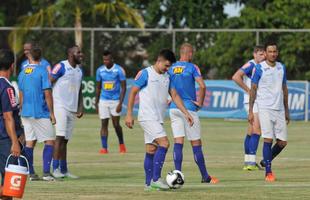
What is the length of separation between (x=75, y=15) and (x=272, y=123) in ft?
96.3

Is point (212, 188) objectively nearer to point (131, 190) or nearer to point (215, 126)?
point (131, 190)

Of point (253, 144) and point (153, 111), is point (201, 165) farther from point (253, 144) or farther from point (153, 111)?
point (253, 144)

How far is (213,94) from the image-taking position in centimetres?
3888

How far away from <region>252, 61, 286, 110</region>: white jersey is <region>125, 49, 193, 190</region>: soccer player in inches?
102

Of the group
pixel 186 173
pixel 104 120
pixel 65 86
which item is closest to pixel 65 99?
pixel 65 86

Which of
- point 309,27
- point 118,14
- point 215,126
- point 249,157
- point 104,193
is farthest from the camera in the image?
point 118,14

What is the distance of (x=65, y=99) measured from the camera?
1938cm

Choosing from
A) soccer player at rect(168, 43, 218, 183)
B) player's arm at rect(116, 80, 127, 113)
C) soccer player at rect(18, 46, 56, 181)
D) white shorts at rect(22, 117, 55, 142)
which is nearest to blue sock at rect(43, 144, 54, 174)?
soccer player at rect(18, 46, 56, 181)

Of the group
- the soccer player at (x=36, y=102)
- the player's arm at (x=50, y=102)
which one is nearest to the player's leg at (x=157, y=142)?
the player's arm at (x=50, y=102)

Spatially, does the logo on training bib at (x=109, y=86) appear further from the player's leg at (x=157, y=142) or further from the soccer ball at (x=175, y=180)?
the soccer ball at (x=175, y=180)

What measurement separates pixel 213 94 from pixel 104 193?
77.0 feet

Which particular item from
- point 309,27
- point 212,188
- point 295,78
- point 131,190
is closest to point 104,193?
point 131,190

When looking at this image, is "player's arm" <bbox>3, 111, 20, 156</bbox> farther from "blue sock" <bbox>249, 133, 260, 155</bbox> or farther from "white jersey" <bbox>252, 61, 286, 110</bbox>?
"blue sock" <bbox>249, 133, 260, 155</bbox>

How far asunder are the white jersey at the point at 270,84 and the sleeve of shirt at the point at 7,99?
20.3 feet
